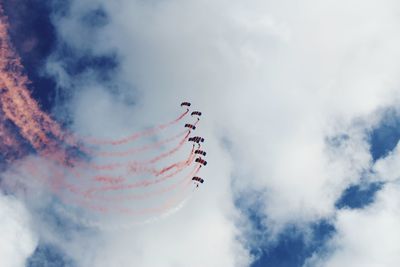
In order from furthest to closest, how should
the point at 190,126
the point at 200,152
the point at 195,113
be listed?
the point at 195,113 < the point at 200,152 < the point at 190,126

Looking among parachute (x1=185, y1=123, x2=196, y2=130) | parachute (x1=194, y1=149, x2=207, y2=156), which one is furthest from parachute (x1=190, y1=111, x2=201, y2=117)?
parachute (x1=194, y1=149, x2=207, y2=156)

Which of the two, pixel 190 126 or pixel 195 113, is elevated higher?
pixel 195 113

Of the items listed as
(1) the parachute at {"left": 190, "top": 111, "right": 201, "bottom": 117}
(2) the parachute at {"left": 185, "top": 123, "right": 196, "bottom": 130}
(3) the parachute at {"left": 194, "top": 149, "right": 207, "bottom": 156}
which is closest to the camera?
(2) the parachute at {"left": 185, "top": 123, "right": 196, "bottom": 130}

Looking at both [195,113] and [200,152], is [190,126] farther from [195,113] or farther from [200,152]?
[200,152]

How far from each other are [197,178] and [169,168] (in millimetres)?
7490

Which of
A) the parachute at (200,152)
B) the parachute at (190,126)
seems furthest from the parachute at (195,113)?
the parachute at (200,152)

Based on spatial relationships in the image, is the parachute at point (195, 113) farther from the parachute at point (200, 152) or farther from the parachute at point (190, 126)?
the parachute at point (200, 152)

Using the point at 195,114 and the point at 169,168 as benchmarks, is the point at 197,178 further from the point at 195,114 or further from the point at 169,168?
the point at 195,114

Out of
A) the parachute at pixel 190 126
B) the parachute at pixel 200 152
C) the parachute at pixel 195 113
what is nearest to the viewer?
the parachute at pixel 190 126

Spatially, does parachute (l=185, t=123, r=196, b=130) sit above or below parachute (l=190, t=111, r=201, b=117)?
below

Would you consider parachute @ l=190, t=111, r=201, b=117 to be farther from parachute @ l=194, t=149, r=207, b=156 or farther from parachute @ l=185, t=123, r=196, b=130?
parachute @ l=194, t=149, r=207, b=156

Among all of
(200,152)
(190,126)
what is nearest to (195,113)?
(190,126)

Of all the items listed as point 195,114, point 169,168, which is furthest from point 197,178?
point 195,114

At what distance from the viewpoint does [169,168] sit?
85.3 m
